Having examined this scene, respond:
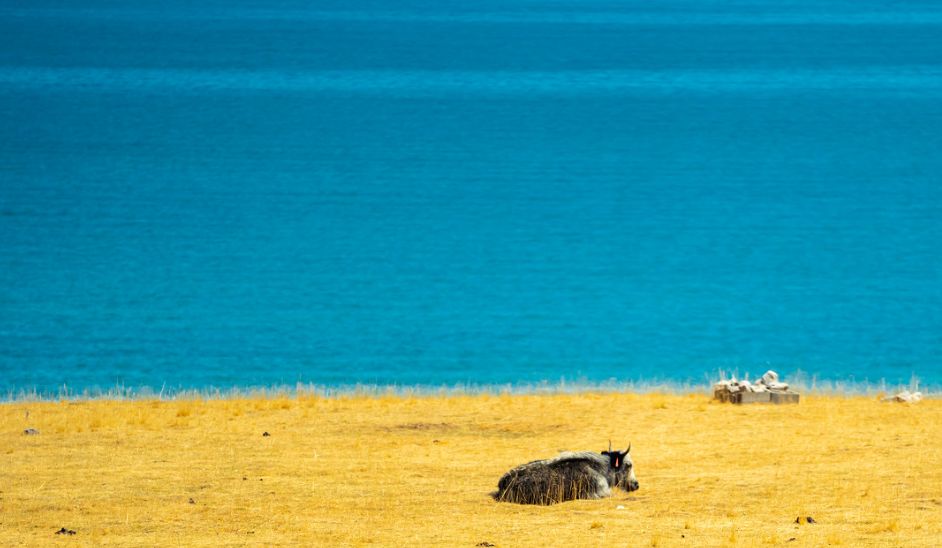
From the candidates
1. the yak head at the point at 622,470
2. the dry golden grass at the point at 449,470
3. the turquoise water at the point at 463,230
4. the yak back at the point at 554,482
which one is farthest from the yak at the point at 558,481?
the turquoise water at the point at 463,230

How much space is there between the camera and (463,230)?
299ft

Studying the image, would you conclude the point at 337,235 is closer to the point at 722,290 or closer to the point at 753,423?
the point at 722,290

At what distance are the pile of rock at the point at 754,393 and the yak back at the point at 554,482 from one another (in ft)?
36.5

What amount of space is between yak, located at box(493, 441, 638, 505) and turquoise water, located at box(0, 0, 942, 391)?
32608mm

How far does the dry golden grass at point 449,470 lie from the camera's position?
761 inches

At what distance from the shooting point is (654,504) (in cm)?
2102

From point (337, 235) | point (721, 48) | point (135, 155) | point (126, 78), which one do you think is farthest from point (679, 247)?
point (721, 48)

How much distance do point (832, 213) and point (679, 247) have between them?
13872mm

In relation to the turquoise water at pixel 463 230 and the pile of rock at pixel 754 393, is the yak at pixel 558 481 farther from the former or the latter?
the turquoise water at pixel 463 230

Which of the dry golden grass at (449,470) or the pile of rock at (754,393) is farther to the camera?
the pile of rock at (754,393)

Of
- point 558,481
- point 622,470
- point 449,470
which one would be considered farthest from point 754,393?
point 558,481

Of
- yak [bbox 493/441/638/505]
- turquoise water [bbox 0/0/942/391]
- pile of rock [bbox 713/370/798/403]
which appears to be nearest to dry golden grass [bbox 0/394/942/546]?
yak [bbox 493/441/638/505]

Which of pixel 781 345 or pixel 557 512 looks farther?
pixel 781 345

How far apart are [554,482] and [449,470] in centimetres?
372
